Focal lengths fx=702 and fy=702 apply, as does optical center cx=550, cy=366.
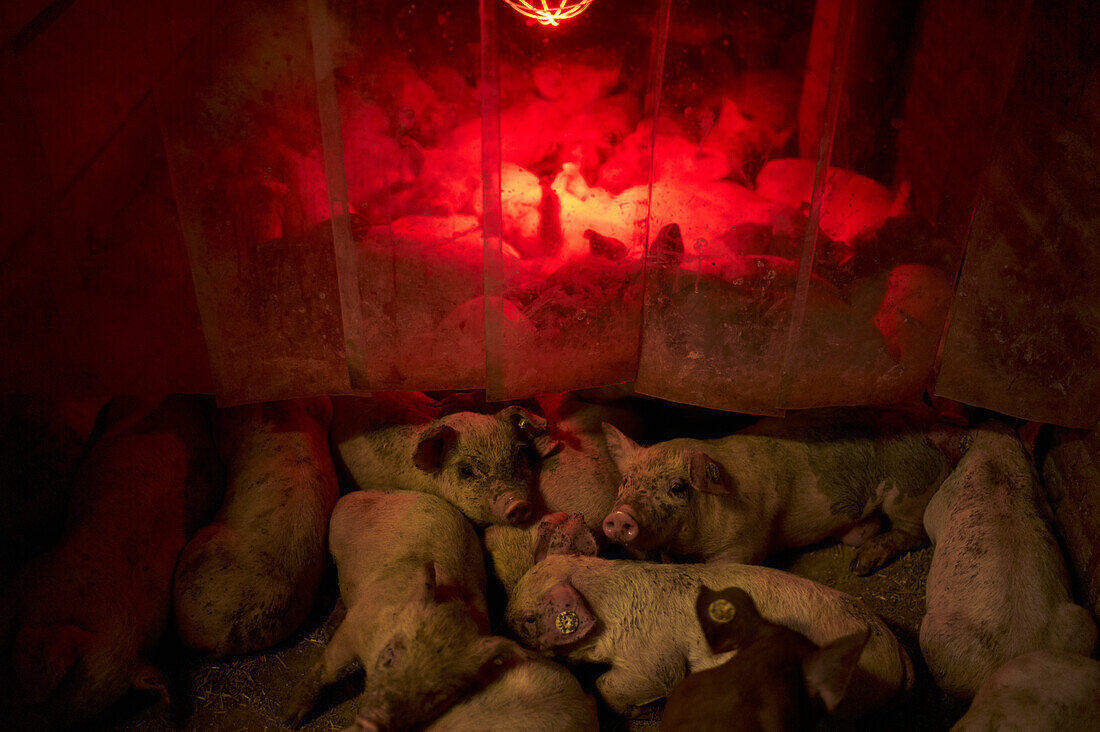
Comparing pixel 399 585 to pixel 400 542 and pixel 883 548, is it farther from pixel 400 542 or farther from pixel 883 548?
pixel 883 548

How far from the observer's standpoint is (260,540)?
341 centimetres

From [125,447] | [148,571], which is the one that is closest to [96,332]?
[125,447]

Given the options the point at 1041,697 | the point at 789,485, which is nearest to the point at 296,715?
the point at 789,485

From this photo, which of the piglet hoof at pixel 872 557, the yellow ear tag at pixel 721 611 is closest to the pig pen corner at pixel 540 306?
the yellow ear tag at pixel 721 611

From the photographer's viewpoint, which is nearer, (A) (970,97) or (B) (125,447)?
(A) (970,97)

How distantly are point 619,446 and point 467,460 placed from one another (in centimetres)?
85

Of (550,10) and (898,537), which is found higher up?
(550,10)

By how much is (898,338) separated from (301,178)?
2.72 m

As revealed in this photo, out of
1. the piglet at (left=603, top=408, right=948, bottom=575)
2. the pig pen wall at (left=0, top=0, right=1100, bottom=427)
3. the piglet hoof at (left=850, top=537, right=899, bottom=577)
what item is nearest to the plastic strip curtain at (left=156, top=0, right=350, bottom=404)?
the pig pen wall at (left=0, top=0, right=1100, bottom=427)

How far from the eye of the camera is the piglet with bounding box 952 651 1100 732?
249 centimetres

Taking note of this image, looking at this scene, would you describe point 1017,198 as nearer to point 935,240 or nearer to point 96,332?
point 935,240

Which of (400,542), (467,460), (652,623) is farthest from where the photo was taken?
(467,460)

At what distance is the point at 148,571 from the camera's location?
328 centimetres

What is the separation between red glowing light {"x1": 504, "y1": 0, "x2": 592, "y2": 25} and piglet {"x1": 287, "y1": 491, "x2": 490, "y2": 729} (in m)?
2.22
